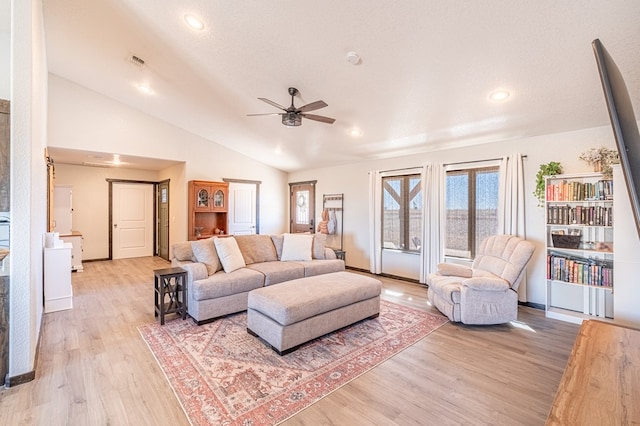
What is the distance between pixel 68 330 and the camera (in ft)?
10.7

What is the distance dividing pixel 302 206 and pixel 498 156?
4.56m

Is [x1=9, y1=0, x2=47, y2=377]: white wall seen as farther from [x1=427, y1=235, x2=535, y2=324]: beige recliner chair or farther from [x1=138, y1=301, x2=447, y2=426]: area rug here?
[x1=427, y1=235, x2=535, y2=324]: beige recliner chair

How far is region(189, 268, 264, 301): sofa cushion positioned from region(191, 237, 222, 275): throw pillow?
0.10 m

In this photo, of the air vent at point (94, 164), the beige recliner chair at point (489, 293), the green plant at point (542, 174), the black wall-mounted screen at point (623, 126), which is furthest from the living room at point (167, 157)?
the black wall-mounted screen at point (623, 126)

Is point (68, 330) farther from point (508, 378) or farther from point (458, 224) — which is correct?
point (458, 224)

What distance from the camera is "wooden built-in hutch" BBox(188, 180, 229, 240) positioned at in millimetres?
6242

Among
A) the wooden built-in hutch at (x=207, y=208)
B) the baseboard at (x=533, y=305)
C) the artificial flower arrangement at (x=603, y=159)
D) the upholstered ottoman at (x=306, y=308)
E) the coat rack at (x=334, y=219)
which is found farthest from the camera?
the coat rack at (x=334, y=219)

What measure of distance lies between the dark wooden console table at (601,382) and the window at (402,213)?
4.01 metres

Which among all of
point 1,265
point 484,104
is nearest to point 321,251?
point 484,104

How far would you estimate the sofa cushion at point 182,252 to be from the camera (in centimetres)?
395

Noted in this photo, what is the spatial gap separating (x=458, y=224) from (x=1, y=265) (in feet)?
17.7

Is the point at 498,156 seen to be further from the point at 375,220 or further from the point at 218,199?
the point at 218,199

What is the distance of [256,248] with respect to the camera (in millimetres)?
4656

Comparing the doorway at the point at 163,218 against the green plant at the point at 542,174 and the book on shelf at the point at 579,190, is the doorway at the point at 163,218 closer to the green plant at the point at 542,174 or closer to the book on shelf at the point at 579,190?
the green plant at the point at 542,174
